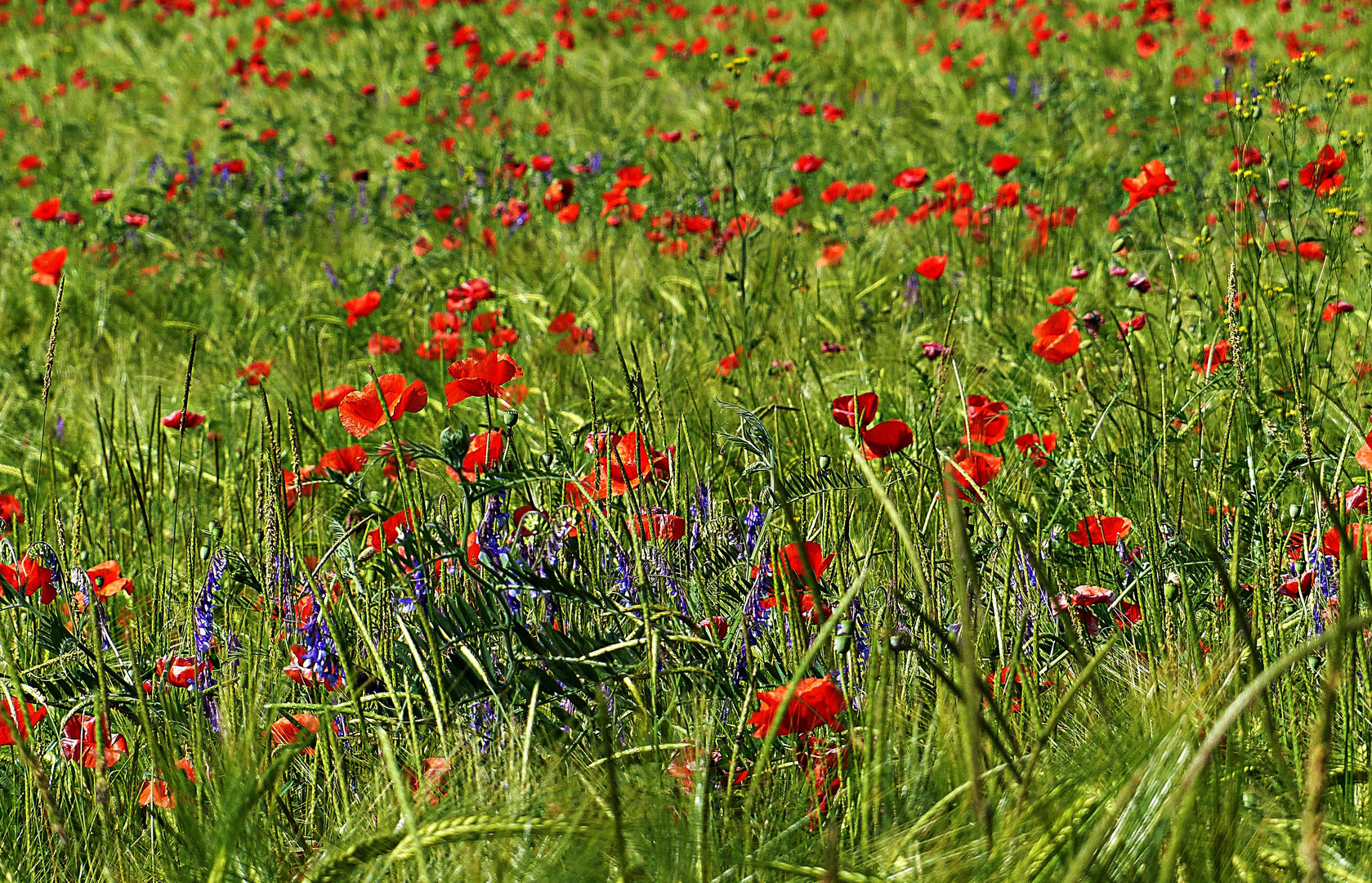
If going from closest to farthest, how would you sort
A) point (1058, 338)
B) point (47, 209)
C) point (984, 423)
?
1. point (984, 423)
2. point (1058, 338)
3. point (47, 209)

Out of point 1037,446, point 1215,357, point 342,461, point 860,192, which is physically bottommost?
point 342,461

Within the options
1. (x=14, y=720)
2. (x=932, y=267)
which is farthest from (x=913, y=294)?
(x=14, y=720)

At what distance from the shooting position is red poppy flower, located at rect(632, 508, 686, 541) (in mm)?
1267

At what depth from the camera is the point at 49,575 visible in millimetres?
1389

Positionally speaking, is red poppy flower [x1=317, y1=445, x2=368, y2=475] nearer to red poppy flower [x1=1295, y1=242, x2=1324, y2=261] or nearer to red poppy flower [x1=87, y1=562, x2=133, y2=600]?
red poppy flower [x1=87, y1=562, x2=133, y2=600]

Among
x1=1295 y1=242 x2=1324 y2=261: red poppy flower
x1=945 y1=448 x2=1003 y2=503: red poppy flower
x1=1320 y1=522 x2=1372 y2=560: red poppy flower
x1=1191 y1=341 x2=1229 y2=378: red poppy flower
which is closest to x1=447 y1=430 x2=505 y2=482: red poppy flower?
x1=945 y1=448 x2=1003 y2=503: red poppy flower

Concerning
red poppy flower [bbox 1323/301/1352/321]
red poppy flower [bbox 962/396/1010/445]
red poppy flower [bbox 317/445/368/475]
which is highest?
red poppy flower [bbox 1323/301/1352/321]

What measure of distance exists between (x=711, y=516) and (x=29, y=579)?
77cm

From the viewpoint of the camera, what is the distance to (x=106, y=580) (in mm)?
1455

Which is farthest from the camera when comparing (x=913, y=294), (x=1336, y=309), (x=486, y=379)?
(x=913, y=294)

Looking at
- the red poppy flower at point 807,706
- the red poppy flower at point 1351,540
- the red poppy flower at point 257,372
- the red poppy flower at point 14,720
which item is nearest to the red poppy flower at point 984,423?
the red poppy flower at point 1351,540

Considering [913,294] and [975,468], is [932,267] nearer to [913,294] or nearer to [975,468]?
[913,294]

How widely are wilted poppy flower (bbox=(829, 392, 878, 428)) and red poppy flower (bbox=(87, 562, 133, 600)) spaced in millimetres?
852

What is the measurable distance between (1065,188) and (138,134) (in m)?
4.16
